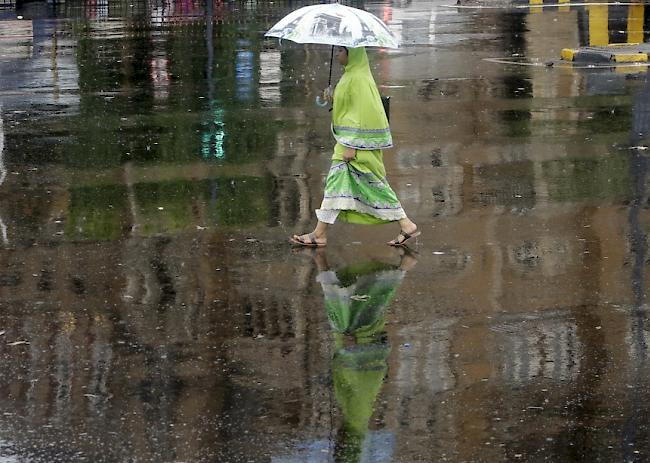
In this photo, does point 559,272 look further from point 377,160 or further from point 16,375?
point 16,375

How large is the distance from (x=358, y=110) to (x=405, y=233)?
0.95 metres

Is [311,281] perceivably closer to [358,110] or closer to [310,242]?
[310,242]

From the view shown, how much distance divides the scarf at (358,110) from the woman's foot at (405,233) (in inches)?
22.8

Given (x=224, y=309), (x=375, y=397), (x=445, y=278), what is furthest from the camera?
(x=445, y=278)

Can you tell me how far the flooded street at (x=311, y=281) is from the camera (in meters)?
6.75

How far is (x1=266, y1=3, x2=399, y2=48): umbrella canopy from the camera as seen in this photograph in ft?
32.0

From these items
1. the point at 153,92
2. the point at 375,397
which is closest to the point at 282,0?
the point at 153,92

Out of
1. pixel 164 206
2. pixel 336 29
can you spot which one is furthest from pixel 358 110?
pixel 164 206

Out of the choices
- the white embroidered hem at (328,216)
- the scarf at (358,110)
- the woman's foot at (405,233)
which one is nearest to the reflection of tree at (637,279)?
the woman's foot at (405,233)

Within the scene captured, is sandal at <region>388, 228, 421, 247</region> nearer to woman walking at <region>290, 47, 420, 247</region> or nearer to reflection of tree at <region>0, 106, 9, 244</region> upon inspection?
woman walking at <region>290, 47, 420, 247</region>

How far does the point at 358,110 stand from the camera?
394 inches

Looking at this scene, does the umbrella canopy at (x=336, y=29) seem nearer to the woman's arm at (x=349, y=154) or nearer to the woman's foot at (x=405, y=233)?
the woman's arm at (x=349, y=154)

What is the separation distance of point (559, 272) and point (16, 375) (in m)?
3.79

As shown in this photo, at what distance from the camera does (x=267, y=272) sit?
9539 millimetres
